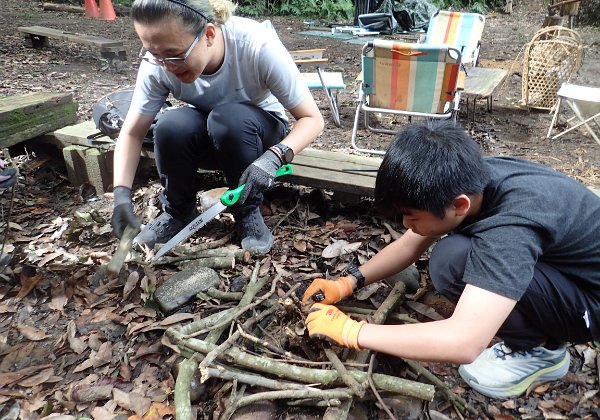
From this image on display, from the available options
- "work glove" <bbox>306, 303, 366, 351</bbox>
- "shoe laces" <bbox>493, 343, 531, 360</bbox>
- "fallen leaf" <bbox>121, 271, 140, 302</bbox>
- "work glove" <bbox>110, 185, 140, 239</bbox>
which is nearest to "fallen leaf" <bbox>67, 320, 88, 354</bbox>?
"fallen leaf" <bbox>121, 271, 140, 302</bbox>

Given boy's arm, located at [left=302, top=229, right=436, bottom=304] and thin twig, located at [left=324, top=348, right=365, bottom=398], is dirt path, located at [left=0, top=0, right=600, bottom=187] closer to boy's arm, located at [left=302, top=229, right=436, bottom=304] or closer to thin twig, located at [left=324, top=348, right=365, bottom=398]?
boy's arm, located at [left=302, top=229, right=436, bottom=304]

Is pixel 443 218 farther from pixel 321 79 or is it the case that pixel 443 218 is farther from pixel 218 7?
pixel 321 79

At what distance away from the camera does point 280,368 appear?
65.1 inches

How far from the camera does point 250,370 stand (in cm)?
172

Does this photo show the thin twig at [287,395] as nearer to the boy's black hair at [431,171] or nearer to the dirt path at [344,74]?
the boy's black hair at [431,171]

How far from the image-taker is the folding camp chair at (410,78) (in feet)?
13.2

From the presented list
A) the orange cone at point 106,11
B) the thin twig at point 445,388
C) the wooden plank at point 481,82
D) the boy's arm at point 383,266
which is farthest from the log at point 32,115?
the orange cone at point 106,11

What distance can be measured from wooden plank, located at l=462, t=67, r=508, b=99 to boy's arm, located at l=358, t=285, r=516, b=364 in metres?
3.89

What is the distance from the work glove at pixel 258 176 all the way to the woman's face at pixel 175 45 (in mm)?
503

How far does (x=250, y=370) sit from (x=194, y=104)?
1.47 meters

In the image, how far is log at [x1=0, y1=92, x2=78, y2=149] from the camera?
124 inches

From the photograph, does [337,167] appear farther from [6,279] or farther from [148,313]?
[6,279]

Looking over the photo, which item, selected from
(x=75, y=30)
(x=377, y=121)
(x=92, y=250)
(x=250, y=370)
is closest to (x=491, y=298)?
(x=250, y=370)

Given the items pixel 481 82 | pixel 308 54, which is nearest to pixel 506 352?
pixel 481 82
